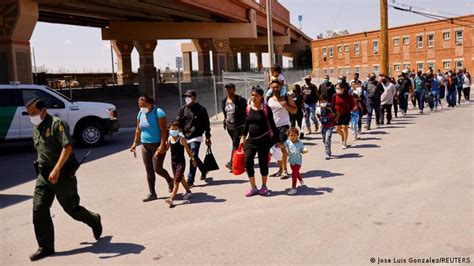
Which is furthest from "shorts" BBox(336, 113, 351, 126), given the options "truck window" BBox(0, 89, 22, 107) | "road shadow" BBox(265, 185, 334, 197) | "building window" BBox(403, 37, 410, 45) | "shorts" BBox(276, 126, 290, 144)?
"building window" BBox(403, 37, 410, 45)

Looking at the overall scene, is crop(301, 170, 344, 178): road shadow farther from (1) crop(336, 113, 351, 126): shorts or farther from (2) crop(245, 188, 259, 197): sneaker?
(1) crop(336, 113, 351, 126): shorts

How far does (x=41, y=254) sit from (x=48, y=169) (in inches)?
38.2

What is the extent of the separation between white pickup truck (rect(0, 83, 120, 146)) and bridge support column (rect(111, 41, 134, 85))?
3200 centimetres

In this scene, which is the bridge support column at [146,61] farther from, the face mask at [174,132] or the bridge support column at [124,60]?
the face mask at [174,132]

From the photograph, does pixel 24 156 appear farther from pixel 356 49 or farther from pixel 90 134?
pixel 356 49

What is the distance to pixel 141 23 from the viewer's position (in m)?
35.2

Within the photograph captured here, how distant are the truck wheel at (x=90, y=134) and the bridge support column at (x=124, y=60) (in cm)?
3211

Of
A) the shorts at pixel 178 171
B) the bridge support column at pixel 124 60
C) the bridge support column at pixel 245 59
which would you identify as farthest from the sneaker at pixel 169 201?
the bridge support column at pixel 245 59

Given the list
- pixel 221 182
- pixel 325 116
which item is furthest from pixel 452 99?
pixel 221 182

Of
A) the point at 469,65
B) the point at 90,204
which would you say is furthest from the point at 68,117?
the point at 469,65

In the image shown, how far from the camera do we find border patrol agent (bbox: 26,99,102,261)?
539 centimetres

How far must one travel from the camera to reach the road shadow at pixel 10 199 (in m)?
8.09

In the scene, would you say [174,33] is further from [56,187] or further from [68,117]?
[56,187]

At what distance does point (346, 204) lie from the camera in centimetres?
696
